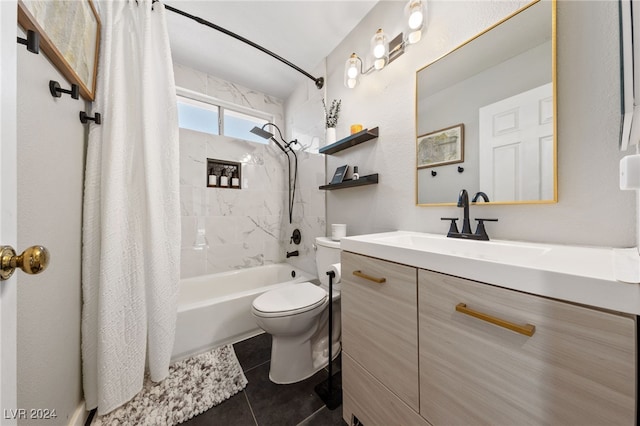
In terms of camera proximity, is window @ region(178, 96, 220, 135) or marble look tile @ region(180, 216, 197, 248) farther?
window @ region(178, 96, 220, 135)

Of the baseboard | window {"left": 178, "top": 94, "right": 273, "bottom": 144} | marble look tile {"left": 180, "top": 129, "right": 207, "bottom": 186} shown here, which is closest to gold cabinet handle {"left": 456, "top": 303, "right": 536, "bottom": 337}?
the baseboard

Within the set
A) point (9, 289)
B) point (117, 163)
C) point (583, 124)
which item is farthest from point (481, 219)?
point (117, 163)

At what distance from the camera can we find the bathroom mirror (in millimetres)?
815

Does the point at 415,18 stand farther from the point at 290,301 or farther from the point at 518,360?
the point at 290,301

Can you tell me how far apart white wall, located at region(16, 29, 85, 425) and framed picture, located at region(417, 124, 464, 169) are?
1.59 m

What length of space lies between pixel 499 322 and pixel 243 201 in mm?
2273

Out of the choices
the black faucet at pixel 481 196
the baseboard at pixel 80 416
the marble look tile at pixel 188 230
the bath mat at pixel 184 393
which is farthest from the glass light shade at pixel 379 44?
the baseboard at pixel 80 416

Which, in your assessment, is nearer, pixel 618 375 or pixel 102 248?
pixel 618 375

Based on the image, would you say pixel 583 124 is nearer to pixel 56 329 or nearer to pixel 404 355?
pixel 404 355

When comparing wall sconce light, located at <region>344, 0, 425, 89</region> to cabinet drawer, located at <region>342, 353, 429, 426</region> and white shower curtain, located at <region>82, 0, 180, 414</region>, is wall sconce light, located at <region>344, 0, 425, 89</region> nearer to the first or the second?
white shower curtain, located at <region>82, 0, 180, 414</region>

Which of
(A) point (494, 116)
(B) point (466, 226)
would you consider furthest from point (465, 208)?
(A) point (494, 116)

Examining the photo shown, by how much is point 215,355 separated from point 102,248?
3.30 ft

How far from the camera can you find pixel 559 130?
0.78m

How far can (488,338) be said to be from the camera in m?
0.52
